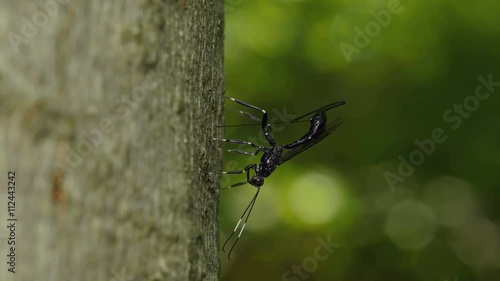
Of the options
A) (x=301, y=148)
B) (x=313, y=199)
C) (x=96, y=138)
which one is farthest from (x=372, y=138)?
(x=96, y=138)

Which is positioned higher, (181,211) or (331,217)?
(181,211)

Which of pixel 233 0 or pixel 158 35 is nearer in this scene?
pixel 158 35

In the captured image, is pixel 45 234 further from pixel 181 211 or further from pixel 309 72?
pixel 309 72

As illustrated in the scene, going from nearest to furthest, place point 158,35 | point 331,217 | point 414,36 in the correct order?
point 158,35
point 331,217
point 414,36

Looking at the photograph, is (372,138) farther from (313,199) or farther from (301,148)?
(301,148)

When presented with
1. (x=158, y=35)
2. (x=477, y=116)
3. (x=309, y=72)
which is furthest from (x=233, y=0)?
(x=158, y=35)

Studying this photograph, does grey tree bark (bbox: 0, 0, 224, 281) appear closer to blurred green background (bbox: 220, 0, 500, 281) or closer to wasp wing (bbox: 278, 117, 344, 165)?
wasp wing (bbox: 278, 117, 344, 165)
